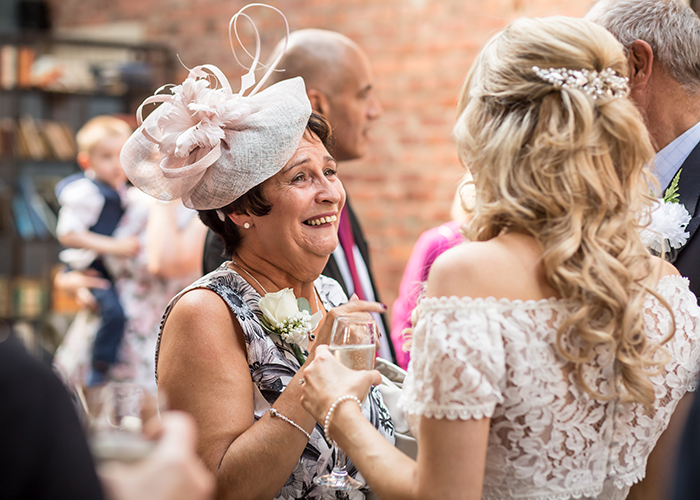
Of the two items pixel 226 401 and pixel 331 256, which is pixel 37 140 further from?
pixel 226 401

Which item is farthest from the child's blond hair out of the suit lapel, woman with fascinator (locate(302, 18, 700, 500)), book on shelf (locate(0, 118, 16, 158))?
woman with fascinator (locate(302, 18, 700, 500))

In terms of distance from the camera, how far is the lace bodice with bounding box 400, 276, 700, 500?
3.95ft

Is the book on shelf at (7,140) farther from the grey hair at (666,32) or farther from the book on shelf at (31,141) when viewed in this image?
the grey hair at (666,32)

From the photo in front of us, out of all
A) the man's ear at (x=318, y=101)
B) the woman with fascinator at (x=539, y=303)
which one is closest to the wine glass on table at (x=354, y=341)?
the woman with fascinator at (x=539, y=303)

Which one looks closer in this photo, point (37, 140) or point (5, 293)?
point (5, 293)

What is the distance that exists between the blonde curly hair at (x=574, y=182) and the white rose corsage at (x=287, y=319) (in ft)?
2.04

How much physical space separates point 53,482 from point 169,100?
1.21 metres

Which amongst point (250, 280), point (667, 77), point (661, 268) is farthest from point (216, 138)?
point (667, 77)

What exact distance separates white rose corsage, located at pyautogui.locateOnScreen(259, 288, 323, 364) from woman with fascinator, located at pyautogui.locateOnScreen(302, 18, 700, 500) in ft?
1.53

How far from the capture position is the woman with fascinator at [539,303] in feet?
3.95

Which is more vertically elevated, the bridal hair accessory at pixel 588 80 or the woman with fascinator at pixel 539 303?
the bridal hair accessory at pixel 588 80

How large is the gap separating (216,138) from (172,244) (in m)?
2.47

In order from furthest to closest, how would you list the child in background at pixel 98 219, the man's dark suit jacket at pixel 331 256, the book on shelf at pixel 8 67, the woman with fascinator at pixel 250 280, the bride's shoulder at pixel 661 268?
the book on shelf at pixel 8 67 < the child in background at pixel 98 219 < the man's dark suit jacket at pixel 331 256 < the woman with fascinator at pixel 250 280 < the bride's shoulder at pixel 661 268

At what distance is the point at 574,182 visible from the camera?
48.1 inches
